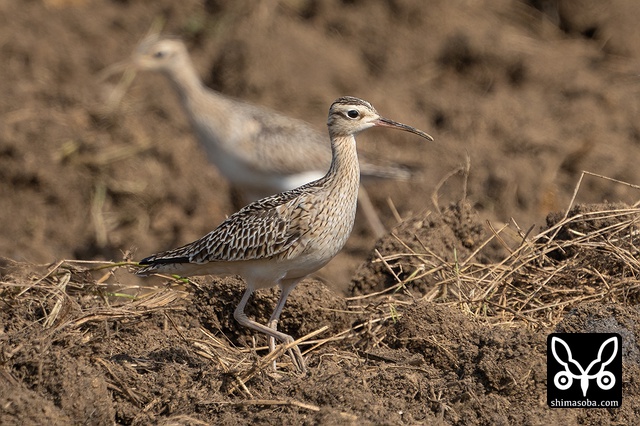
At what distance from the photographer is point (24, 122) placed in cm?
1123

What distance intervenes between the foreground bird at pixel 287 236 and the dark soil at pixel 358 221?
0.70 ft

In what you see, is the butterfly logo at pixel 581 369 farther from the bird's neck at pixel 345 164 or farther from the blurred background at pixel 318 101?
the blurred background at pixel 318 101

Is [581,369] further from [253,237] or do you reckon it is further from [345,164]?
[253,237]

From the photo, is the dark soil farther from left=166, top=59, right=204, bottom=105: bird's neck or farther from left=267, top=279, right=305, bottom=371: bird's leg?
left=166, top=59, right=204, bottom=105: bird's neck

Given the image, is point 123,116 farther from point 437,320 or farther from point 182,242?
point 437,320

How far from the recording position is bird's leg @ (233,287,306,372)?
5.93 m

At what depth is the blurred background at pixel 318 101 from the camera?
10.4m

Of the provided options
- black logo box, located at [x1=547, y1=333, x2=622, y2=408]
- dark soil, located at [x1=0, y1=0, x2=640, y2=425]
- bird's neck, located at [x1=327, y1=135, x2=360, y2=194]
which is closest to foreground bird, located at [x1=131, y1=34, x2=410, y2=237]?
dark soil, located at [x1=0, y1=0, x2=640, y2=425]

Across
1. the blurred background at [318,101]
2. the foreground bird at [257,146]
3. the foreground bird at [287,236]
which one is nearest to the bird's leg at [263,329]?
the foreground bird at [287,236]

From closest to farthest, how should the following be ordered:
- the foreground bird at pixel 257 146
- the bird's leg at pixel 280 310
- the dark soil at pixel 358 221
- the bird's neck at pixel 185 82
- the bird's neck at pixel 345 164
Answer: the dark soil at pixel 358 221, the bird's leg at pixel 280 310, the bird's neck at pixel 345 164, the foreground bird at pixel 257 146, the bird's neck at pixel 185 82

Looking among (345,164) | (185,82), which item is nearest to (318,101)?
(185,82)

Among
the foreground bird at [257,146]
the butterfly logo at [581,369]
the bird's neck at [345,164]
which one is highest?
the bird's neck at [345,164]

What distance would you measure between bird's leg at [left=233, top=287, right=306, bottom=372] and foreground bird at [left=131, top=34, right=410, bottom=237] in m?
3.87

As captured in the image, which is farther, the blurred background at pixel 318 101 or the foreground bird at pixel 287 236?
the blurred background at pixel 318 101
